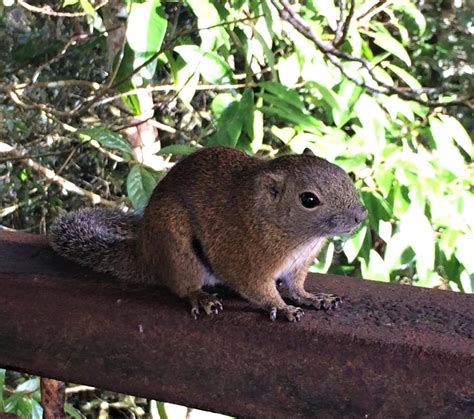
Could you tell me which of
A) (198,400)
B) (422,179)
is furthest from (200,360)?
(422,179)

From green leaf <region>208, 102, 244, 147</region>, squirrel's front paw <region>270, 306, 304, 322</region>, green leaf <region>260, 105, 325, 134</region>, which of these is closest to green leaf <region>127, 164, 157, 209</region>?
green leaf <region>208, 102, 244, 147</region>

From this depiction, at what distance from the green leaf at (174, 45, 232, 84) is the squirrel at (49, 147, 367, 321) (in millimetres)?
255

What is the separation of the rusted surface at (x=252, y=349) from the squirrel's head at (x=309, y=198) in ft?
0.51

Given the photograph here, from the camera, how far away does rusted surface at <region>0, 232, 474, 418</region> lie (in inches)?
25.3

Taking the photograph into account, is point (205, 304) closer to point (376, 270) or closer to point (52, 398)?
point (52, 398)

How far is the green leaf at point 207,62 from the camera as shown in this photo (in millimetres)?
1320

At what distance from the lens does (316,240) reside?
1.10 m

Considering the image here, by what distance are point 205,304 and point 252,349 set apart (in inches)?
5.5

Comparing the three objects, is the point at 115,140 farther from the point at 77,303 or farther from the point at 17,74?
the point at 17,74

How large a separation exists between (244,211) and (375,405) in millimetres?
488

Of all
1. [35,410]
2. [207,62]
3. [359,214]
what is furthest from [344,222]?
[35,410]

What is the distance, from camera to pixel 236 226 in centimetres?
108

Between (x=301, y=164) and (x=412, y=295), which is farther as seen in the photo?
(x=301, y=164)

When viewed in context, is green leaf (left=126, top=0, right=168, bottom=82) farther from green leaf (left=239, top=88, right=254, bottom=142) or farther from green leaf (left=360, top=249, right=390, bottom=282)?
green leaf (left=360, top=249, right=390, bottom=282)
